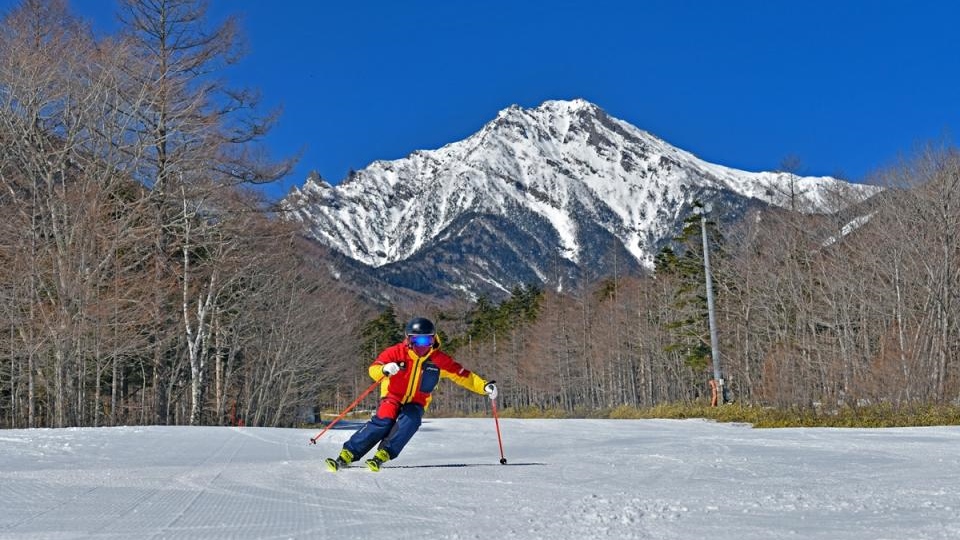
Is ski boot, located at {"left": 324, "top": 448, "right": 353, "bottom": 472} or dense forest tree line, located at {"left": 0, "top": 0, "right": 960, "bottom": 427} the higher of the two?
dense forest tree line, located at {"left": 0, "top": 0, "right": 960, "bottom": 427}

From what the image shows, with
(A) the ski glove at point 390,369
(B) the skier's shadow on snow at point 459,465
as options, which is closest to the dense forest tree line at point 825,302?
(B) the skier's shadow on snow at point 459,465

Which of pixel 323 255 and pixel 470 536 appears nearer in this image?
pixel 470 536

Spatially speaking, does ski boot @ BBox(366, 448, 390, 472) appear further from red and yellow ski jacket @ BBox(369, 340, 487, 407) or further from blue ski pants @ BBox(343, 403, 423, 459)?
red and yellow ski jacket @ BBox(369, 340, 487, 407)

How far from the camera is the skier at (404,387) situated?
613 centimetres

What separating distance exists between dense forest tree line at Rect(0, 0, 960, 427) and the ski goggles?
1004cm

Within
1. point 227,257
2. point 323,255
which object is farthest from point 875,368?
point 323,255

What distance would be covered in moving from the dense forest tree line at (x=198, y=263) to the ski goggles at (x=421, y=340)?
10039mm

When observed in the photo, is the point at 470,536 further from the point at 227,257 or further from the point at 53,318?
the point at 227,257

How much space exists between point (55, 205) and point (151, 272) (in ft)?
6.91

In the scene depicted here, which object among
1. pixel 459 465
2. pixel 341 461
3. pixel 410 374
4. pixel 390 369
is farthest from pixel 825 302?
pixel 341 461

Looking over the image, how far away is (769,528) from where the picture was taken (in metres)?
3.32

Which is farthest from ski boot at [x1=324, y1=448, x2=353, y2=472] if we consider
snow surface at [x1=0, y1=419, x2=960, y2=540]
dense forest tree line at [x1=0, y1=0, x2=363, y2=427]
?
dense forest tree line at [x1=0, y1=0, x2=363, y2=427]

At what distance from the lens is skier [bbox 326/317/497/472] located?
6.13m

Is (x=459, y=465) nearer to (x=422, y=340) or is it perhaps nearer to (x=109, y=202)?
(x=422, y=340)
